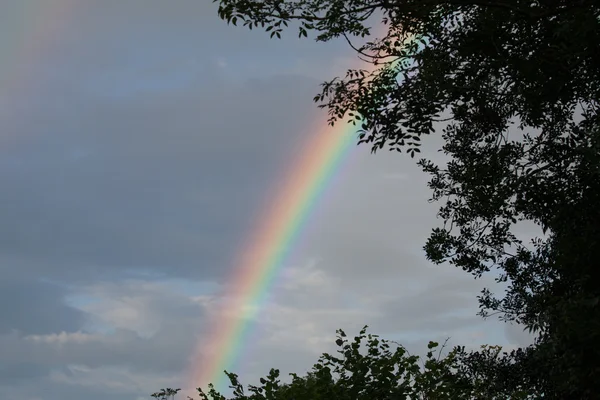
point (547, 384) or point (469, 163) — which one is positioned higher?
point (469, 163)

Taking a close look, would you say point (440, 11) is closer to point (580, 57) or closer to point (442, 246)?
point (580, 57)

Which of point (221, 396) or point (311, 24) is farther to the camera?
point (221, 396)

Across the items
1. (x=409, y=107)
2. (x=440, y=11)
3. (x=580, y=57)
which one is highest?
(x=440, y=11)

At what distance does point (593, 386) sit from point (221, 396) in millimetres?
9021

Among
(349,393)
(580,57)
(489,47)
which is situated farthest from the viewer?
(349,393)

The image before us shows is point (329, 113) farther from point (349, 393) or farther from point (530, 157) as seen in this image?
point (349, 393)

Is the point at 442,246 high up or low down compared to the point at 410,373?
up

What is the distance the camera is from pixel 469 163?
14.5 meters

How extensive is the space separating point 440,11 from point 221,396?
941 centimetres

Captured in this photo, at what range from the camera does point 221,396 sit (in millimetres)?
15445

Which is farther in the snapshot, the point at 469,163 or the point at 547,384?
the point at 469,163

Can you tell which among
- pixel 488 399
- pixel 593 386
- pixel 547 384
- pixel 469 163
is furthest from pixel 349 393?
pixel 593 386

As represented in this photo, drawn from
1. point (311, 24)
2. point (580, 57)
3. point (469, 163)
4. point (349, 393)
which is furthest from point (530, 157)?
point (349, 393)

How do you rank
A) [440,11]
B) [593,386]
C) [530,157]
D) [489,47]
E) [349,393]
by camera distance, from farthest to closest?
1. [349,393]
2. [530,157]
3. [440,11]
4. [489,47]
5. [593,386]
